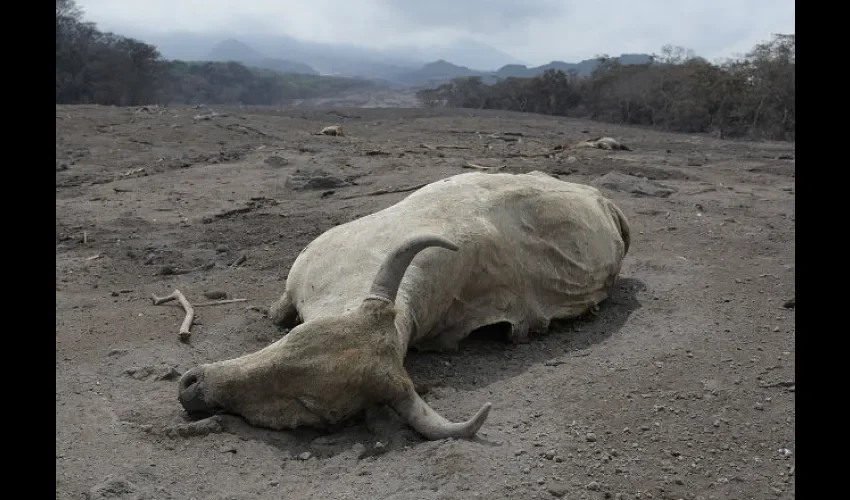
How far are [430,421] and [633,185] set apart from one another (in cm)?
759

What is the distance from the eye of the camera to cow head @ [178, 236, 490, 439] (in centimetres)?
366

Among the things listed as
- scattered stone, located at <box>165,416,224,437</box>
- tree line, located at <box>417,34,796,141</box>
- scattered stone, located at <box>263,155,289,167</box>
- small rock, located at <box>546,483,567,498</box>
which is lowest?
small rock, located at <box>546,483,567,498</box>

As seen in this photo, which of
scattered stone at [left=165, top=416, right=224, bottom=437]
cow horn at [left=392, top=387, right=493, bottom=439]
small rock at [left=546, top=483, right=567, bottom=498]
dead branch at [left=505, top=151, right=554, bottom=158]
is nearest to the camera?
small rock at [left=546, top=483, right=567, bottom=498]

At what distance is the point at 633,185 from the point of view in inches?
414

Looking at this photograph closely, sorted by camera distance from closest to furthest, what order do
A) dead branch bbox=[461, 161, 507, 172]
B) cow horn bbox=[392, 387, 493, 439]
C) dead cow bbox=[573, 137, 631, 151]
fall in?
1. cow horn bbox=[392, 387, 493, 439]
2. dead branch bbox=[461, 161, 507, 172]
3. dead cow bbox=[573, 137, 631, 151]

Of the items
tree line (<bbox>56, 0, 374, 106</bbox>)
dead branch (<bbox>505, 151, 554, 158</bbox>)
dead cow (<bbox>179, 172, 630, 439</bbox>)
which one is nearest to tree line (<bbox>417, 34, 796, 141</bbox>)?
dead branch (<bbox>505, 151, 554, 158</bbox>)

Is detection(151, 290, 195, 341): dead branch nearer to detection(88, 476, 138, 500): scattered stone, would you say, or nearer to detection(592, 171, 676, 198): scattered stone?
detection(88, 476, 138, 500): scattered stone

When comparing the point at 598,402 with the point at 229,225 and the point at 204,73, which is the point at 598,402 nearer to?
the point at 229,225

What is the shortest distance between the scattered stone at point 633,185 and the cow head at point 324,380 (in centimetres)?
705

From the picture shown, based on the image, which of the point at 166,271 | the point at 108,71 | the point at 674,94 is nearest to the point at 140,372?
the point at 166,271

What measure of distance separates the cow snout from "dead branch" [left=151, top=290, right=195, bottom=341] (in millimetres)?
1455
